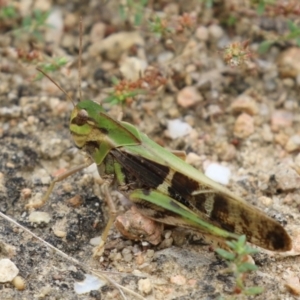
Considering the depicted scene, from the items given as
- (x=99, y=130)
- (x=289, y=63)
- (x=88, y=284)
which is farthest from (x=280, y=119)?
(x=88, y=284)

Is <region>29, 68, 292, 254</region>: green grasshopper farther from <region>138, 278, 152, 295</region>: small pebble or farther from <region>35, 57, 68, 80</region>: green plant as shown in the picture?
<region>35, 57, 68, 80</region>: green plant

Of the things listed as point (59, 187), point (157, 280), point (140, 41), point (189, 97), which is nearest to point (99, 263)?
point (157, 280)

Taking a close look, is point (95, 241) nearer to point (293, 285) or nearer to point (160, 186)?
point (160, 186)

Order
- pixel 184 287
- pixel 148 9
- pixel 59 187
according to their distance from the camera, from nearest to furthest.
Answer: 1. pixel 184 287
2. pixel 59 187
3. pixel 148 9

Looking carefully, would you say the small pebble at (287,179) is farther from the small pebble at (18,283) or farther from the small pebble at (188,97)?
the small pebble at (18,283)

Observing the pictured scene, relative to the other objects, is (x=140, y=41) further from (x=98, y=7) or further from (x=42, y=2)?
(x=42, y=2)

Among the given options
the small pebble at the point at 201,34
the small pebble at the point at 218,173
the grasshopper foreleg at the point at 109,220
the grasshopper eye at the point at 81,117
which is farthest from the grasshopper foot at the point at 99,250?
the small pebble at the point at 201,34
